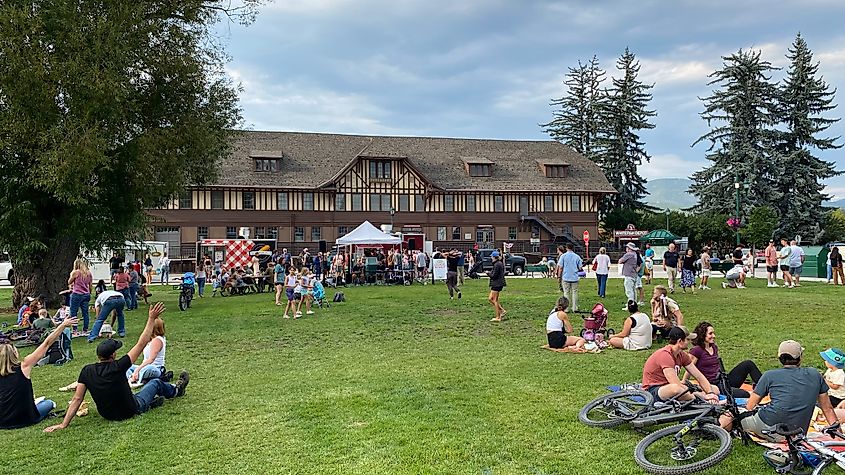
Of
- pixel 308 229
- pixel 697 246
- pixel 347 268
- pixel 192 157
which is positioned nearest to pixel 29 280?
pixel 192 157

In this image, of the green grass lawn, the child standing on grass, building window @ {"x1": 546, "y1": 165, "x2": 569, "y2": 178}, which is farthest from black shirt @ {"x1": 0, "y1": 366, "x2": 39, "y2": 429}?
building window @ {"x1": 546, "y1": 165, "x2": 569, "y2": 178}

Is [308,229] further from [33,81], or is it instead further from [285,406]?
[285,406]

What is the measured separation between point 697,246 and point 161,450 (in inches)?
2111

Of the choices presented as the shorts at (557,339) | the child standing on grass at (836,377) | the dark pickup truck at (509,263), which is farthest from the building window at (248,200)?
the child standing on grass at (836,377)

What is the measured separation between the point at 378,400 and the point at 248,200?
42.7 metres

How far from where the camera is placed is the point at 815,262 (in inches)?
1115

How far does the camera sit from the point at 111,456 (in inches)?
243

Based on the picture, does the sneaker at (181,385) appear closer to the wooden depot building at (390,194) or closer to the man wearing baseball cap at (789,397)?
the man wearing baseball cap at (789,397)

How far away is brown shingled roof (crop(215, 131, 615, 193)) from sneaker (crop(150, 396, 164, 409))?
41653 mm

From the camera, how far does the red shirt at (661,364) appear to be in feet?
23.4

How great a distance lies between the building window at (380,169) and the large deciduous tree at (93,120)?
27635mm

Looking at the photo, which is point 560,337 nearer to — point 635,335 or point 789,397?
point 635,335

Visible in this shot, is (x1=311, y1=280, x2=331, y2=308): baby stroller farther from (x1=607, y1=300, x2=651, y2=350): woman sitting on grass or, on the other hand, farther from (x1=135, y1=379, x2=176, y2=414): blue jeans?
(x1=135, y1=379, x2=176, y2=414): blue jeans

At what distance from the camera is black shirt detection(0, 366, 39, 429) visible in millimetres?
7211
